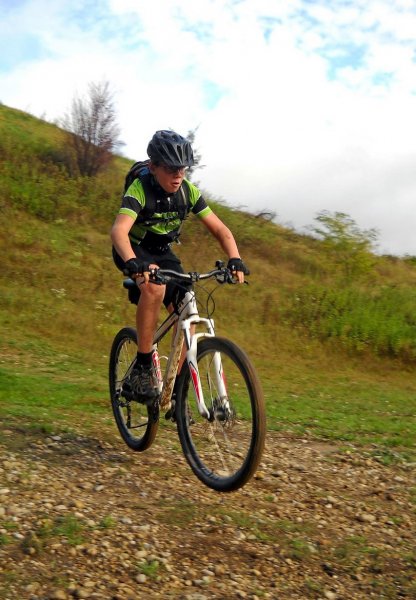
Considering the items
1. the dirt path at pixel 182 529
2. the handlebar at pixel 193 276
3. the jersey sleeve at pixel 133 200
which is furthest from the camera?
the jersey sleeve at pixel 133 200

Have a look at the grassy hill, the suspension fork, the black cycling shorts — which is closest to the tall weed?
the grassy hill

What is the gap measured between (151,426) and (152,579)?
5.99ft

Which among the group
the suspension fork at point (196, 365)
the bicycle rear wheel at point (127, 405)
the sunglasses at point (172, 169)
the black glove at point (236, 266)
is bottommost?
the bicycle rear wheel at point (127, 405)

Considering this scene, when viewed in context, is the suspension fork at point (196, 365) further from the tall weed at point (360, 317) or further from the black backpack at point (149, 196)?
the tall weed at point (360, 317)

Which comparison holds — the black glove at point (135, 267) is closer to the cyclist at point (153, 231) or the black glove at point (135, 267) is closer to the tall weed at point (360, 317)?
the cyclist at point (153, 231)

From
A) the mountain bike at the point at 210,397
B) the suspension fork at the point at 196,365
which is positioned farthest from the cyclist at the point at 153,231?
the suspension fork at the point at 196,365

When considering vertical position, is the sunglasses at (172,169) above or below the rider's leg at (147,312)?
above

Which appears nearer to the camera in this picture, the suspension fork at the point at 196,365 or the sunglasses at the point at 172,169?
the suspension fork at the point at 196,365

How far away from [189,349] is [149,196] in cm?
115

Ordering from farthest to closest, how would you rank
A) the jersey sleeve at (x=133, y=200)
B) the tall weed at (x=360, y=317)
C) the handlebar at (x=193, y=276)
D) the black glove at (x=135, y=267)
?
1. the tall weed at (x=360, y=317)
2. the jersey sleeve at (x=133, y=200)
3. the handlebar at (x=193, y=276)
4. the black glove at (x=135, y=267)

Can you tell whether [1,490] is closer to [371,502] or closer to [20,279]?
[371,502]

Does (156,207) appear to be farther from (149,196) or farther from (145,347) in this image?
(145,347)

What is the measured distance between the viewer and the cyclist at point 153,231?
4.96 metres

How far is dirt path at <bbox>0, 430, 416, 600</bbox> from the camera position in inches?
153
